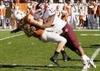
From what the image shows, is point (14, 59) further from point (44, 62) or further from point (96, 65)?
point (96, 65)

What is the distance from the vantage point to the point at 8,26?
108ft

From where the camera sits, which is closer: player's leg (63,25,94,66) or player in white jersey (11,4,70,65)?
player in white jersey (11,4,70,65)

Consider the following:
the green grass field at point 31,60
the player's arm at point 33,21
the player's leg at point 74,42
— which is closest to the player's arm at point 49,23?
the player's arm at point 33,21

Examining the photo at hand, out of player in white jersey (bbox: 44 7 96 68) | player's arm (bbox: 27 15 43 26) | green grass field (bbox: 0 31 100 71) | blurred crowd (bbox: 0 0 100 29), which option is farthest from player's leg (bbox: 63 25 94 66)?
blurred crowd (bbox: 0 0 100 29)

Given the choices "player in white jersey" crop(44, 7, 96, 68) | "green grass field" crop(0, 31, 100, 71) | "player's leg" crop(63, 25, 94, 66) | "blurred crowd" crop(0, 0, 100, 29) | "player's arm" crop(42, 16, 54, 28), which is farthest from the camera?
"blurred crowd" crop(0, 0, 100, 29)

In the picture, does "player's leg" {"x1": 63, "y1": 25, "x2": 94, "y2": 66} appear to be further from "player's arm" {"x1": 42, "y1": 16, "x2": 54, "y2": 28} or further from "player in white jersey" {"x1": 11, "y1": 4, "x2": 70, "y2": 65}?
"player's arm" {"x1": 42, "y1": 16, "x2": 54, "y2": 28}

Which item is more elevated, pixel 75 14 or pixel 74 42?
pixel 74 42

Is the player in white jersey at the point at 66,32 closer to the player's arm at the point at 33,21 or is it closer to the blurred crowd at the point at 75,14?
the player's arm at the point at 33,21

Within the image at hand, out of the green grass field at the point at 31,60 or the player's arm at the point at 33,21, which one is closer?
the player's arm at the point at 33,21

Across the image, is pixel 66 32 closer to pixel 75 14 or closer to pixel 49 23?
pixel 49 23

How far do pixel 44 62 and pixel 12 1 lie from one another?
2036cm

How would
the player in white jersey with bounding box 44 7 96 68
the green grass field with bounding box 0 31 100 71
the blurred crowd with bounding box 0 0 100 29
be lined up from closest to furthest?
1. the player in white jersey with bounding box 44 7 96 68
2. the green grass field with bounding box 0 31 100 71
3. the blurred crowd with bounding box 0 0 100 29

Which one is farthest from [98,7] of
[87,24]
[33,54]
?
[33,54]

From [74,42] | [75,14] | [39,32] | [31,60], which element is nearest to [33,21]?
[39,32]
